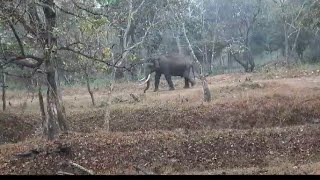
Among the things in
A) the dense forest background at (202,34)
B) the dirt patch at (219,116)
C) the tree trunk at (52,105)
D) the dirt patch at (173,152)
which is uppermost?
the dense forest background at (202,34)

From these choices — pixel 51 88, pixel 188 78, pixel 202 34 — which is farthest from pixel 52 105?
pixel 202 34

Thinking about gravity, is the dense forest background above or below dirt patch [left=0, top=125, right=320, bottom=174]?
above

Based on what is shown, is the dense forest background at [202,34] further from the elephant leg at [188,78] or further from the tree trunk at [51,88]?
the tree trunk at [51,88]

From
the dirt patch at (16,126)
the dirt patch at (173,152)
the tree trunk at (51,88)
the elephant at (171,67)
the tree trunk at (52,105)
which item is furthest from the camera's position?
the elephant at (171,67)

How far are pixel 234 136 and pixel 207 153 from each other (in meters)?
1.33

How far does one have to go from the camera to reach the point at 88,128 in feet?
63.9

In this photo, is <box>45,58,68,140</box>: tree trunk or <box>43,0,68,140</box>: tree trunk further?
<box>45,58,68,140</box>: tree trunk

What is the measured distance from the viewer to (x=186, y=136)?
15.1 meters

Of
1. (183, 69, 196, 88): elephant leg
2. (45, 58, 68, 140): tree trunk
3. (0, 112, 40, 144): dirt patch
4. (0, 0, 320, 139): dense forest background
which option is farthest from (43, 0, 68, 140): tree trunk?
(183, 69, 196, 88): elephant leg

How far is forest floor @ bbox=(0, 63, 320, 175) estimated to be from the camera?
1338 cm

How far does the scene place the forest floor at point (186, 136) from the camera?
43.9ft

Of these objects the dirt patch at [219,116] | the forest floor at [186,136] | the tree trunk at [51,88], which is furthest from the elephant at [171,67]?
the tree trunk at [51,88]

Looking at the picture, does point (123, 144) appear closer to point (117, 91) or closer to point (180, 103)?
point (180, 103)

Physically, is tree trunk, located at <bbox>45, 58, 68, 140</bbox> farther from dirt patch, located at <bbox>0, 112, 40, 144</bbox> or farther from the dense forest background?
dirt patch, located at <bbox>0, 112, 40, 144</bbox>
